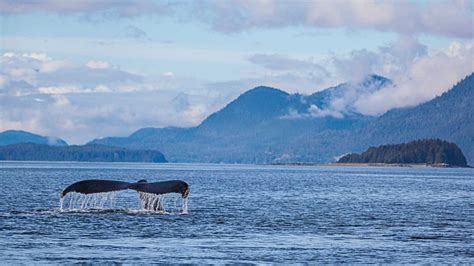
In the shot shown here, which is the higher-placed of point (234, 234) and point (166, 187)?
point (166, 187)

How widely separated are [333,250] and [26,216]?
2863 centimetres

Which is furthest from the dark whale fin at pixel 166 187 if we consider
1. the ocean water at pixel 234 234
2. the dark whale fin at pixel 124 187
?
the ocean water at pixel 234 234

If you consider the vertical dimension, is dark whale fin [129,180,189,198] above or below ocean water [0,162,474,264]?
above

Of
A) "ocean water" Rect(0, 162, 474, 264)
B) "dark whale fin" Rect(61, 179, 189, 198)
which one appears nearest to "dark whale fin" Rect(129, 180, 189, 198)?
"dark whale fin" Rect(61, 179, 189, 198)

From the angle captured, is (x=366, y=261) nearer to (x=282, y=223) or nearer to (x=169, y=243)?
(x=169, y=243)

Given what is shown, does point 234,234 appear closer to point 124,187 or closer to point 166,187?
point 166,187

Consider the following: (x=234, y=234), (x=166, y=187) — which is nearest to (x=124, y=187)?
(x=166, y=187)

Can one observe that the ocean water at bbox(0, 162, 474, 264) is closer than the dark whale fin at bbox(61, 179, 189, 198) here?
Yes

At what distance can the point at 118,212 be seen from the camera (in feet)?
270

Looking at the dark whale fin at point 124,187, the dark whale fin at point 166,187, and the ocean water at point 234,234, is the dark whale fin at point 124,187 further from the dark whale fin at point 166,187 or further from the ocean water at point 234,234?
the ocean water at point 234,234

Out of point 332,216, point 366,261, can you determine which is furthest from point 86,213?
point 366,261

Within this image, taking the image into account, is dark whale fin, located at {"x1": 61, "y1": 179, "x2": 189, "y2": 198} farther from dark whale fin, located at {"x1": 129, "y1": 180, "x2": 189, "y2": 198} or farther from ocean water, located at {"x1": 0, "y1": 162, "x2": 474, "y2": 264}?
ocean water, located at {"x1": 0, "y1": 162, "x2": 474, "y2": 264}

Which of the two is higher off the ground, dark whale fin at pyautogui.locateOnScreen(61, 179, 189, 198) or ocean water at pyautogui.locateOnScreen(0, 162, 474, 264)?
dark whale fin at pyautogui.locateOnScreen(61, 179, 189, 198)

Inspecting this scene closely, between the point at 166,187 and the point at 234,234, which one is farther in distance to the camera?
the point at 166,187
